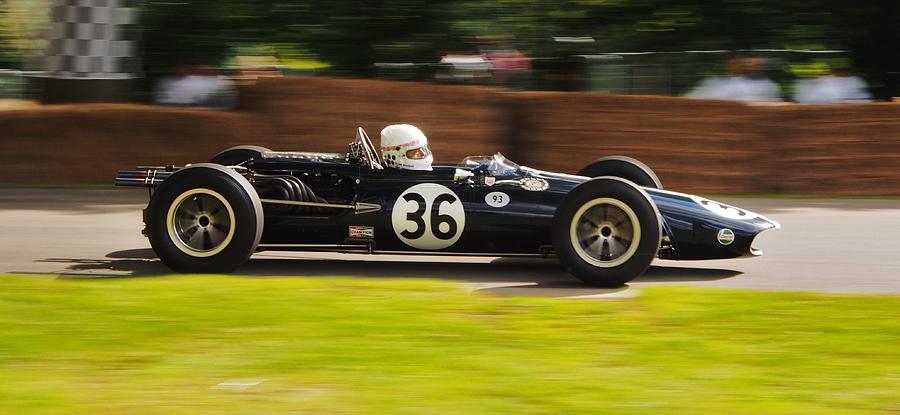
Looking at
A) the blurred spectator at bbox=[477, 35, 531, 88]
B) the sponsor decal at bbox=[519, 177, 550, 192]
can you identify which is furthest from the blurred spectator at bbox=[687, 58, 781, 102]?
the sponsor decal at bbox=[519, 177, 550, 192]

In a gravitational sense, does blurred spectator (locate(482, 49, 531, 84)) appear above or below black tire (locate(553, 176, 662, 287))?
above

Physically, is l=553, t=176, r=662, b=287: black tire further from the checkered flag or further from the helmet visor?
the checkered flag

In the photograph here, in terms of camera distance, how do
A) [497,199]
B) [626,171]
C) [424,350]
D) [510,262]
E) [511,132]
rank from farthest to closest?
[511,132] < [626,171] < [510,262] < [497,199] < [424,350]

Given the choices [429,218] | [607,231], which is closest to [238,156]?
[429,218]

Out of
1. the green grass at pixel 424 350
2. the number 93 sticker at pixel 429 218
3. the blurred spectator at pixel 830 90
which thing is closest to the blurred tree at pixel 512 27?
the blurred spectator at pixel 830 90

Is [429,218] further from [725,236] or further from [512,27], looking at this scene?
[512,27]

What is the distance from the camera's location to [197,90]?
537 inches

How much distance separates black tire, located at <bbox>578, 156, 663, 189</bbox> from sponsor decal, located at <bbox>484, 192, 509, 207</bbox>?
1364mm

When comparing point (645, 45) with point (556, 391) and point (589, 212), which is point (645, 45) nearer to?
point (589, 212)

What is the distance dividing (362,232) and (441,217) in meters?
0.52

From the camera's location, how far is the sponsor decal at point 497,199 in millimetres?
7563

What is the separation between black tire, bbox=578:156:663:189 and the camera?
8.66 meters

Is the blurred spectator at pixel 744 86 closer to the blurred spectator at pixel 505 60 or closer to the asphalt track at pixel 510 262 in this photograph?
the blurred spectator at pixel 505 60

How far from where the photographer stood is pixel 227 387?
194 inches
